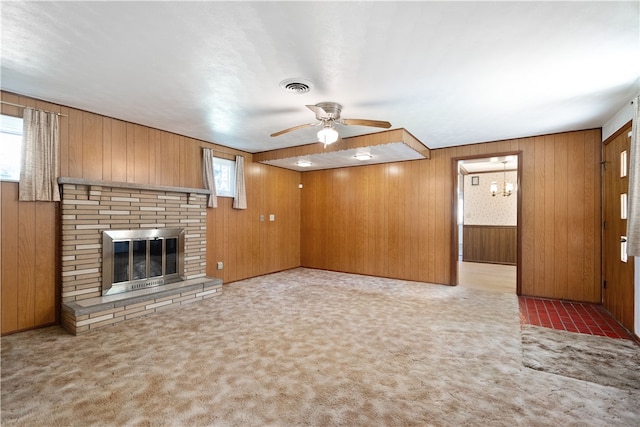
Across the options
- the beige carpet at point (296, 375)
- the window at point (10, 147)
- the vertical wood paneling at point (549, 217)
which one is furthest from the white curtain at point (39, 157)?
the vertical wood paneling at point (549, 217)

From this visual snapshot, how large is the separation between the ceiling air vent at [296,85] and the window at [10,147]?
3008mm

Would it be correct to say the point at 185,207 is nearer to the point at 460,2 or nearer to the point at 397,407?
the point at 397,407

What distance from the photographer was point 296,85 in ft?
9.88

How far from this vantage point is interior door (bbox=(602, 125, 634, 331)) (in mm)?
3474

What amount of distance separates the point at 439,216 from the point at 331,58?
4.06 meters

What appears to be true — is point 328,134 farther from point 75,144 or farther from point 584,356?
point 584,356

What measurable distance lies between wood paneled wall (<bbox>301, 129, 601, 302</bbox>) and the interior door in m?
0.27

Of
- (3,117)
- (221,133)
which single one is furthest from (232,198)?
(3,117)

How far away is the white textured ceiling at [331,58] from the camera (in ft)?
6.49

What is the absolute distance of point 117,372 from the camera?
98.1 inches

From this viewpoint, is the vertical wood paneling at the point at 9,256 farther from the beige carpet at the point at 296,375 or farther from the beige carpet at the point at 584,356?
the beige carpet at the point at 584,356

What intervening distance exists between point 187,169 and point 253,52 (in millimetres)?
3126

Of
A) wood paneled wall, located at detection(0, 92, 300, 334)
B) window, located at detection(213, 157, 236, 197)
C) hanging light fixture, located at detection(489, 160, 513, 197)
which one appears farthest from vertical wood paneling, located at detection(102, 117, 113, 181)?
hanging light fixture, located at detection(489, 160, 513, 197)

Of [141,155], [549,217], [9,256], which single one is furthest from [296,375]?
[549,217]
